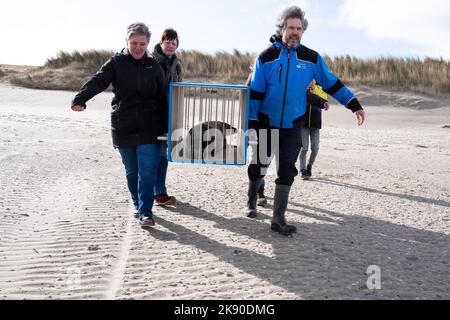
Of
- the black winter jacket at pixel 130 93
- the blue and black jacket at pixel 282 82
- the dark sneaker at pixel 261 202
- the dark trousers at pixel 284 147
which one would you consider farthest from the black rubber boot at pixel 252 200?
the black winter jacket at pixel 130 93

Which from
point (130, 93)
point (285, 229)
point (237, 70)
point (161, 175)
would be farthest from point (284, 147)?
point (237, 70)

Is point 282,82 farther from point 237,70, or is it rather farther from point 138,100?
point 237,70

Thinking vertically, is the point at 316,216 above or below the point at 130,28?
below

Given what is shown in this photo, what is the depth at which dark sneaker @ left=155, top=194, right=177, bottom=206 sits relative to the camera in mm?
6281

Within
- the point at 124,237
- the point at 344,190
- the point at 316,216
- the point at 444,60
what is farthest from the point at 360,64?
the point at 124,237

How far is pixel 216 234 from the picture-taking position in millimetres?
5273

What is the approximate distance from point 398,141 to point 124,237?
9.36 metres

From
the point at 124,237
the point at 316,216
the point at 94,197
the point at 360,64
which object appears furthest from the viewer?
the point at 360,64

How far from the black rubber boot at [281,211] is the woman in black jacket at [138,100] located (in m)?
1.14

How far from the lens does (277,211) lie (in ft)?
17.4

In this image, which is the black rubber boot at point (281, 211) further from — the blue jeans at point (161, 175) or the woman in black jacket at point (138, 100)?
the blue jeans at point (161, 175)

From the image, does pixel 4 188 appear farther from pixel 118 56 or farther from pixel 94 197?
pixel 118 56

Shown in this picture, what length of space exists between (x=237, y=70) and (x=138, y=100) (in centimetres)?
1920
